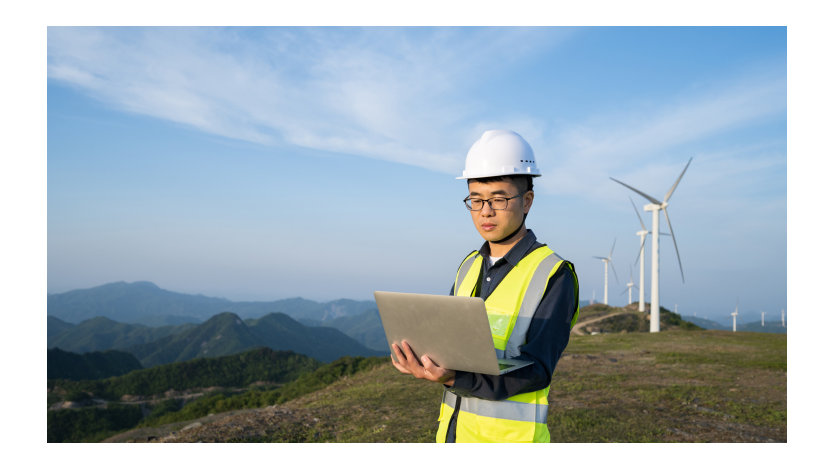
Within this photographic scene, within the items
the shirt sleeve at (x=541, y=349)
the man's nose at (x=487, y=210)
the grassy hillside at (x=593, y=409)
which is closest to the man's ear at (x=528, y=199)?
the man's nose at (x=487, y=210)

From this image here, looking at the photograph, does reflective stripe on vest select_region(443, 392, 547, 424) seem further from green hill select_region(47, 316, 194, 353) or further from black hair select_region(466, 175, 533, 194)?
green hill select_region(47, 316, 194, 353)

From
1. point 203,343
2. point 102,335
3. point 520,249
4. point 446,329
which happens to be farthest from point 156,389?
point 102,335

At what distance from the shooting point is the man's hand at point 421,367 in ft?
9.72

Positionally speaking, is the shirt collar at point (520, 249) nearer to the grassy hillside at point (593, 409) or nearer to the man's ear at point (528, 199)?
the man's ear at point (528, 199)

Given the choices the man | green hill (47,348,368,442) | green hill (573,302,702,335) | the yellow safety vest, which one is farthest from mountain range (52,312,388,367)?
the yellow safety vest

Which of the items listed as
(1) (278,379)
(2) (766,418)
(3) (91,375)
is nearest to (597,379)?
(2) (766,418)

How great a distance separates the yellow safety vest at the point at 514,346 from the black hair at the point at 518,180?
1.56ft

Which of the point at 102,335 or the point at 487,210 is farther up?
the point at 487,210

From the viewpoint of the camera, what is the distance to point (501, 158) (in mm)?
3490

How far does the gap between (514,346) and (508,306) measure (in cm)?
24

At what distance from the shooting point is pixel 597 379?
15172 millimetres

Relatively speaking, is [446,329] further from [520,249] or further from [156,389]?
[156,389]

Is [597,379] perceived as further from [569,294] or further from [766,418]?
[569,294]
